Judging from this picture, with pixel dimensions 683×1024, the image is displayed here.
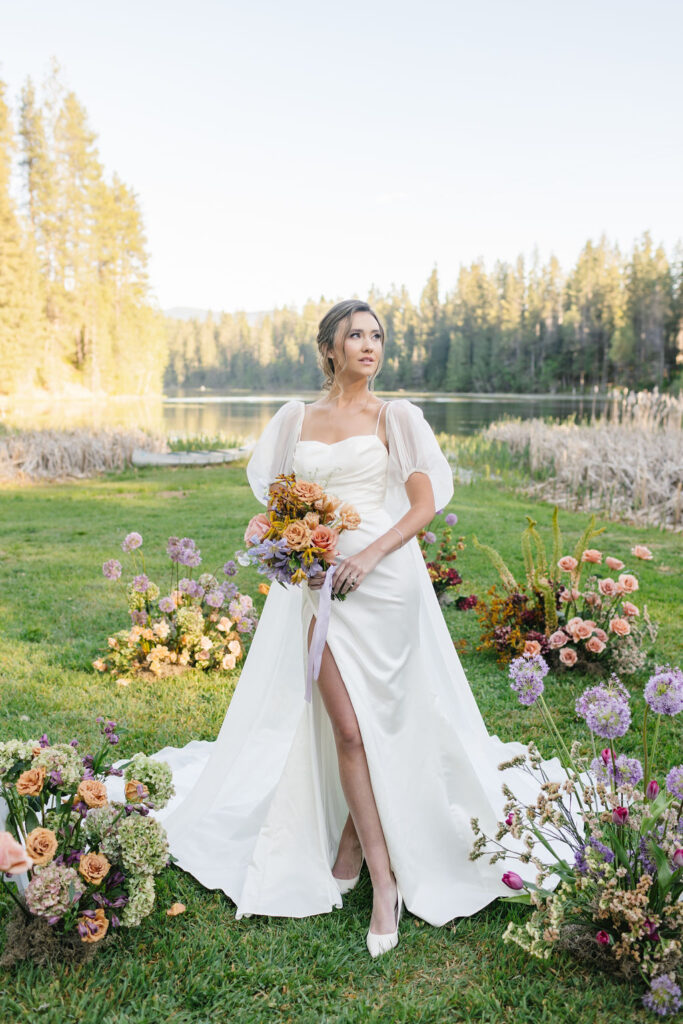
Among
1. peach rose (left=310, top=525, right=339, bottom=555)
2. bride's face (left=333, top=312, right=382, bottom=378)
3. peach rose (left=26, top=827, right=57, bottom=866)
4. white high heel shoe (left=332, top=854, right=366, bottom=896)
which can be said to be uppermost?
bride's face (left=333, top=312, right=382, bottom=378)

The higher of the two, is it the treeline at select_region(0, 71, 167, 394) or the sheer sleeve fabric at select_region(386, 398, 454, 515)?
the treeline at select_region(0, 71, 167, 394)

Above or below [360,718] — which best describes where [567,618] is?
below

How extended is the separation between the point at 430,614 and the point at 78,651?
11.9 ft

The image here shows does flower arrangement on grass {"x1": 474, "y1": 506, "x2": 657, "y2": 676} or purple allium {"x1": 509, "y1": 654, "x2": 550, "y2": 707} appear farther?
flower arrangement on grass {"x1": 474, "y1": 506, "x2": 657, "y2": 676}

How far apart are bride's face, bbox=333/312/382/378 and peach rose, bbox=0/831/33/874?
2068 millimetres

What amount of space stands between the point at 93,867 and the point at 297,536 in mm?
1267

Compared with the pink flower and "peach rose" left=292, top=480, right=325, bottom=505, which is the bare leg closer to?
"peach rose" left=292, top=480, right=325, bottom=505

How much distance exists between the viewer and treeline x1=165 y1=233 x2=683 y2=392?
62.7 m

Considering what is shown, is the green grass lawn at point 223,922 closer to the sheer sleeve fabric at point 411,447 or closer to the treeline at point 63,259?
the sheer sleeve fabric at point 411,447

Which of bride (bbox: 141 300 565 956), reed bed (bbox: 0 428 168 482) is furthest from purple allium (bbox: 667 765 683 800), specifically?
reed bed (bbox: 0 428 168 482)

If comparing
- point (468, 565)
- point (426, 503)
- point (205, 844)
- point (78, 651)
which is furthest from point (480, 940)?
point (468, 565)

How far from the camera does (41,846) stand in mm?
2277

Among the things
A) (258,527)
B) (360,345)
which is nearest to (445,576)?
(360,345)

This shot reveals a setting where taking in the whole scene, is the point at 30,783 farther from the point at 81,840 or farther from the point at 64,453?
the point at 64,453
